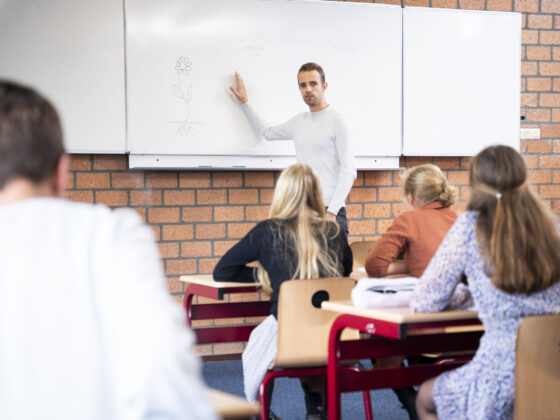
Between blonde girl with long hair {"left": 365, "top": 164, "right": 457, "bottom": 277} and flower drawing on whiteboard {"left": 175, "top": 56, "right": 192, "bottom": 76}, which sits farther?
flower drawing on whiteboard {"left": 175, "top": 56, "right": 192, "bottom": 76}

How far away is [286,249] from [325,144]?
4.68 ft

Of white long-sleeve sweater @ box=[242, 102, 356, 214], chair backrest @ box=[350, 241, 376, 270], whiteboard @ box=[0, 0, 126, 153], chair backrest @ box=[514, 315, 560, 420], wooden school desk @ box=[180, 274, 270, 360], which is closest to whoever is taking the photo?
chair backrest @ box=[514, 315, 560, 420]

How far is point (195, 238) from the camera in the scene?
4.29m

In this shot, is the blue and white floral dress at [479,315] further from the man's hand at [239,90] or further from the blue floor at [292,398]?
the man's hand at [239,90]

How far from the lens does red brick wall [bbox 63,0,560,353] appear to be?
4.15 meters

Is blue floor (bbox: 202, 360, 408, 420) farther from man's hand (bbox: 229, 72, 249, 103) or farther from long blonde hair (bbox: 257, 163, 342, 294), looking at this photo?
man's hand (bbox: 229, 72, 249, 103)

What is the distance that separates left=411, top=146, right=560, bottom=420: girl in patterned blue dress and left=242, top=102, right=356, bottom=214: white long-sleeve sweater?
1.75m

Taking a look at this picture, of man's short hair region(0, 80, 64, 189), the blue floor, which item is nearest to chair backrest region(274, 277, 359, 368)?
the blue floor

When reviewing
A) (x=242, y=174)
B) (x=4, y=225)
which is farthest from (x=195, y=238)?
(x=4, y=225)

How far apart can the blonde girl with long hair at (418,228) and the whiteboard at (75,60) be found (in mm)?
1986

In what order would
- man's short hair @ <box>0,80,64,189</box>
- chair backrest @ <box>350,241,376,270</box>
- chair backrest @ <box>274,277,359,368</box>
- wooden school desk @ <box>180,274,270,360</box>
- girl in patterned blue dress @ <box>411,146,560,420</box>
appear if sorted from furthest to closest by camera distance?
chair backrest @ <box>350,241,376,270</box>, wooden school desk @ <box>180,274,270,360</box>, chair backrest @ <box>274,277,359,368</box>, girl in patterned blue dress @ <box>411,146,560,420</box>, man's short hair @ <box>0,80,64,189</box>

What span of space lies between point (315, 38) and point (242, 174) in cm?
104

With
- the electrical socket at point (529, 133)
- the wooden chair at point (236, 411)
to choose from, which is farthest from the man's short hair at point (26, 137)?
the electrical socket at point (529, 133)

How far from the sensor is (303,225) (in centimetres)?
254
